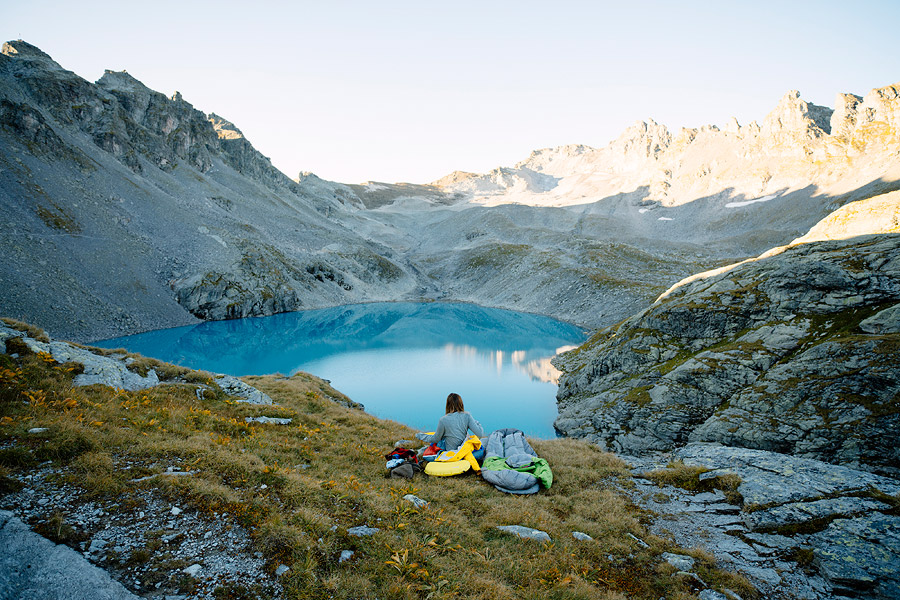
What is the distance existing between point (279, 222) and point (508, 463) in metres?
114

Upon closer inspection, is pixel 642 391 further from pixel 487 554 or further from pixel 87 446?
pixel 87 446

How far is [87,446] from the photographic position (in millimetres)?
8055

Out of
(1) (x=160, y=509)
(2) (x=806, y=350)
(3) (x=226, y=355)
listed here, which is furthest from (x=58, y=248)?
(2) (x=806, y=350)

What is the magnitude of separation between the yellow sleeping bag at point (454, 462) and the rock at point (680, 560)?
522cm

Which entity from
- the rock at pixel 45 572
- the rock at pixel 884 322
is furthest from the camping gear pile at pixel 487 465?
the rock at pixel 884 322

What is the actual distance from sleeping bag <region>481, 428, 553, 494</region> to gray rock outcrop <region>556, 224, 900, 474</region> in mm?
11239

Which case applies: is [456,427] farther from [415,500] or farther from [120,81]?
[120,81]

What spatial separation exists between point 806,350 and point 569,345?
1674 inches

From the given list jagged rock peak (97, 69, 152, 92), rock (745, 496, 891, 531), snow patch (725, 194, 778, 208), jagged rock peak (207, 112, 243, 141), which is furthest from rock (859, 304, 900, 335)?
snow patch (725, 194, 778, 208)

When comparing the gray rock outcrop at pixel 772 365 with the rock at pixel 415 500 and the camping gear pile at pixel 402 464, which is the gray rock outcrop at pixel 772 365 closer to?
the camping gear pile at pixel 402 464

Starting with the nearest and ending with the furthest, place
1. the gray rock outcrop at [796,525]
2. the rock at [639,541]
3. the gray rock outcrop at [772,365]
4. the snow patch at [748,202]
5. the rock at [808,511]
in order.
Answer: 1. the gray rock outcrop at [796,525]
2. the rock at [639,541]
3. the rock at [808,511]
4. the gray rock outcrop at [772,365]
5. the snow patch at [748,202]

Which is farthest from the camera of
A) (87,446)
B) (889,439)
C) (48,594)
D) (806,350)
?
(806,350)

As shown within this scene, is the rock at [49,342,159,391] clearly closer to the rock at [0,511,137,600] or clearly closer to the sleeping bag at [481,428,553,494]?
the rock at [0,511,137,600]

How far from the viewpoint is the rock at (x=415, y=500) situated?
9.19 meters
